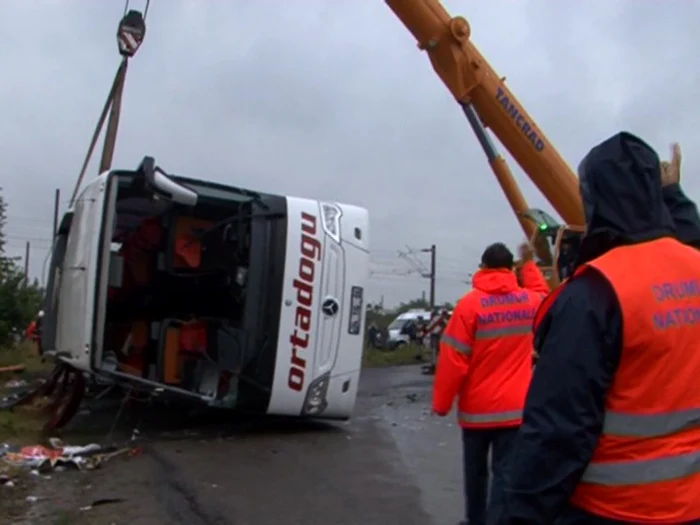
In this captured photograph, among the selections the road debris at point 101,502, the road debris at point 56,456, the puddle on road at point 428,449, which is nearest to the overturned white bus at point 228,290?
the road debris at point 56,456

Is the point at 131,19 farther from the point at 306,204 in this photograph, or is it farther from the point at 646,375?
the point at 646,375

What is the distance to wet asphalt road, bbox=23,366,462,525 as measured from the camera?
19.6 feet

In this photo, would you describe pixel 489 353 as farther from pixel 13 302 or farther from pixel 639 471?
pixel 13 302

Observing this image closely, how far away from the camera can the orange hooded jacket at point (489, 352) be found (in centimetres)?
482

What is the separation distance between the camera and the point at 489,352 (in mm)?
4863

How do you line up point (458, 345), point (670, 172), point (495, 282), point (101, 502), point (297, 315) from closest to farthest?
point (670, 172) → point (458, 345) → point (495, 282) → point (101, 502) → point (297, 315)

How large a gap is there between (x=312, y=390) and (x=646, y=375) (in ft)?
22.6

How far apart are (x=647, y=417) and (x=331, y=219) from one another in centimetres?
715

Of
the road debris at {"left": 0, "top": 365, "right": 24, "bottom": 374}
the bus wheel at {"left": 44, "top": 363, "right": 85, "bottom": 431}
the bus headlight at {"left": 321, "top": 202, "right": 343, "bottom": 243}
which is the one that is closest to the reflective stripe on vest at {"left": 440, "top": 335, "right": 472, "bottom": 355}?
the bus headlight at {"left": 321, "top": 202, "right": 343, "bottom": 243}

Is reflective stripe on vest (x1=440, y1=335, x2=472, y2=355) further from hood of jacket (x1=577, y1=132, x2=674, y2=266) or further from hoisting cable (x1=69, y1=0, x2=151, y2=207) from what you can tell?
hoisting cable (x1=69, y1=0, x2=151, y2=207)

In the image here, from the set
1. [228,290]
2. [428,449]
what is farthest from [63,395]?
[428,449]

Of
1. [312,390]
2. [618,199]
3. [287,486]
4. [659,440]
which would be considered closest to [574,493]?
[659,440]

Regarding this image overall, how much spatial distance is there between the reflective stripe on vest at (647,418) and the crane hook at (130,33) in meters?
9.75

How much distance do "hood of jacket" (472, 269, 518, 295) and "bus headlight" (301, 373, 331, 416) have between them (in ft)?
13.8
